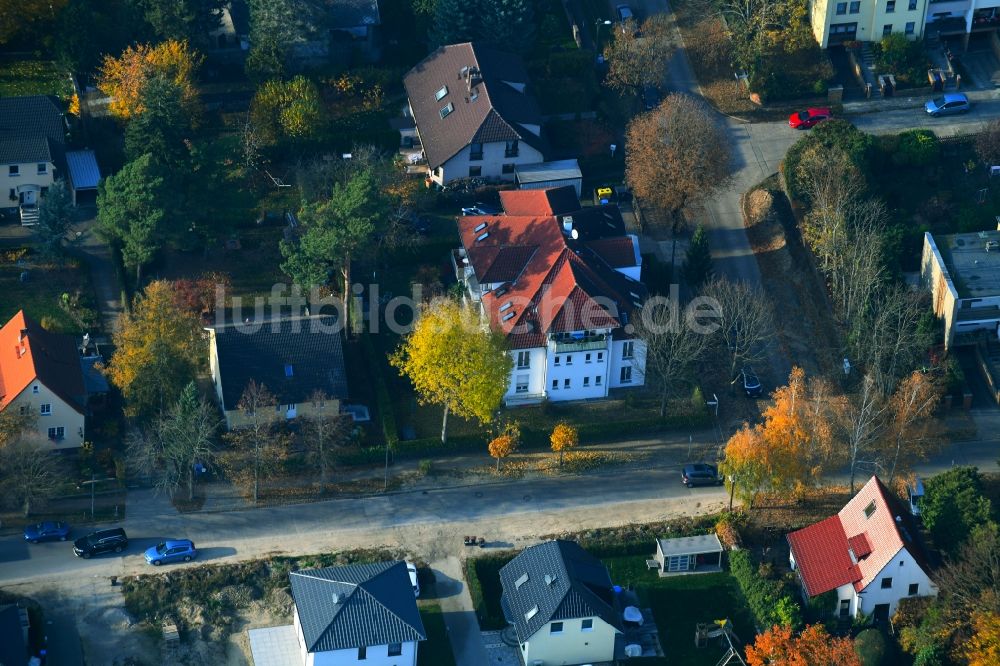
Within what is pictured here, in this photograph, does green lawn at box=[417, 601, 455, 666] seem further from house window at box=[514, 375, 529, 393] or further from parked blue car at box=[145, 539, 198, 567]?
house window at box=[514, 375, 529, 393]

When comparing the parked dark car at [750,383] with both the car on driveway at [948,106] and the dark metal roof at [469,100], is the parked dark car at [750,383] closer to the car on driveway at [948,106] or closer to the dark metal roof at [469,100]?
the dark metal roof at [469,100]

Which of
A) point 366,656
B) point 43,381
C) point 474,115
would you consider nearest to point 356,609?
point 366,656

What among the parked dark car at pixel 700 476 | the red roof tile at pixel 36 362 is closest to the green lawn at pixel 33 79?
the red roof tile at pixel 36 362

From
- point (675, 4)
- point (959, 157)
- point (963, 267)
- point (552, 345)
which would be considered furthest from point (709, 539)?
point (675, 4)

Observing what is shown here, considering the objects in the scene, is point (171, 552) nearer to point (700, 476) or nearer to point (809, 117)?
point (700, 476)

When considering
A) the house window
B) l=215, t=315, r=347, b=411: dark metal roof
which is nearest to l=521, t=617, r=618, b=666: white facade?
the house window
